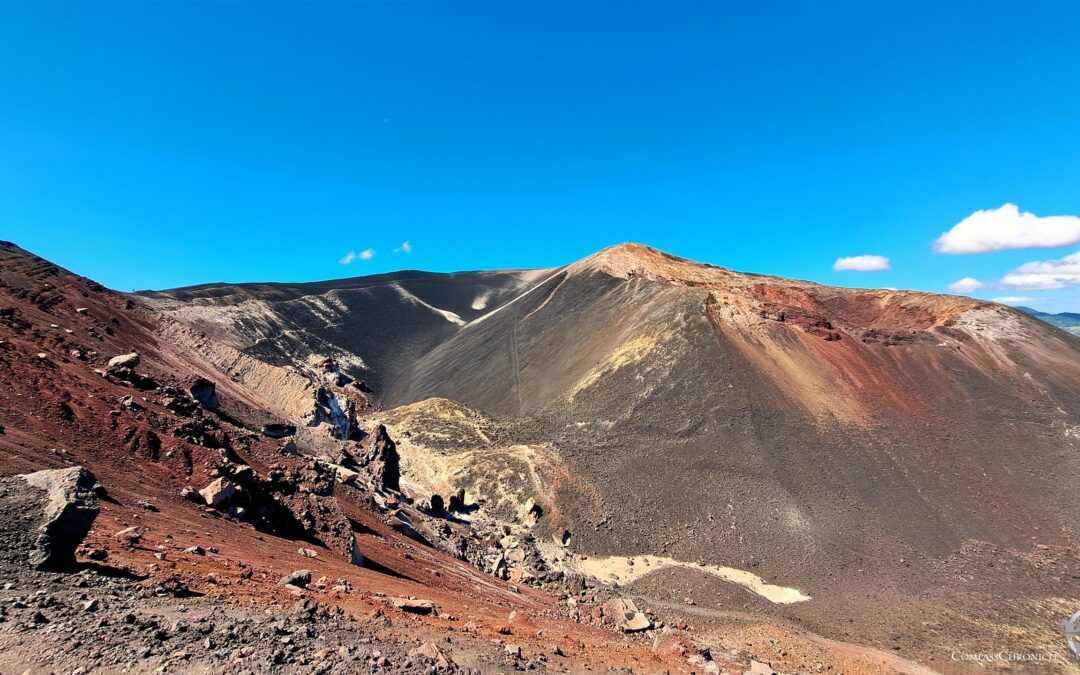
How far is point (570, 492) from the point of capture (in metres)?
26.3

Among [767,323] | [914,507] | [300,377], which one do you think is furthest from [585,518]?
[767,323]

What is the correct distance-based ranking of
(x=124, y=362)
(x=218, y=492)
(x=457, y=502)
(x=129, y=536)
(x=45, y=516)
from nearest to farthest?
(x=45, y=516), (x=129, y=536), (x=218, y=492), (x=124, y=362), (x=457, y=502)

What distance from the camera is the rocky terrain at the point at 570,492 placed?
6551 millimetres

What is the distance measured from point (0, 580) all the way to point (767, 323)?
3864 centimetres

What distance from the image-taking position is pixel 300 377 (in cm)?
3047

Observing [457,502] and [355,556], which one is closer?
[355,556]

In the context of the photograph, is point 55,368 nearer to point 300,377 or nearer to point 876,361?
point 300,377

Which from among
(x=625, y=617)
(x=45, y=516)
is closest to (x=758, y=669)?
(x=625, y=617)

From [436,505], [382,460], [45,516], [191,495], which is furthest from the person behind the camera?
[382,460]

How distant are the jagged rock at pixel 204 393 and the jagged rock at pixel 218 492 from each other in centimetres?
836

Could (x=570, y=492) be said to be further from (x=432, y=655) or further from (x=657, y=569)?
(x=432, y=655)

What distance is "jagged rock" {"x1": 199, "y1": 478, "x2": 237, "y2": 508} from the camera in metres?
10.1

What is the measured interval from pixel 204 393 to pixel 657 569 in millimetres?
18956

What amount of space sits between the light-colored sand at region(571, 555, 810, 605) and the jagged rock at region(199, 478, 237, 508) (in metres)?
15.1
